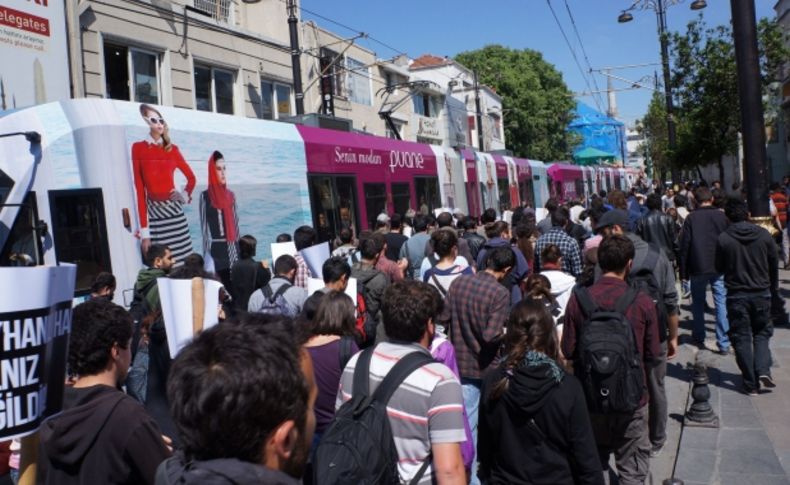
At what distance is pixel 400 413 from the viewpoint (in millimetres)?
2730

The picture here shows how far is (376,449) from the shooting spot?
2.43 m

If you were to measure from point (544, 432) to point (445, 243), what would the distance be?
2.66 m

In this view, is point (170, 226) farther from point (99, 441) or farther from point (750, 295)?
point (750, 295)

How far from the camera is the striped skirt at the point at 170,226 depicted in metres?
7.10

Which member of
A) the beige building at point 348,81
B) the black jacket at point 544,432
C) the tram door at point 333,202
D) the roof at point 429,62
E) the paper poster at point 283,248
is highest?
the roof at point 429,62

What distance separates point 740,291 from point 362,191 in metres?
6.84

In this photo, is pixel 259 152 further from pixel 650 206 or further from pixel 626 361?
pixel 626 361

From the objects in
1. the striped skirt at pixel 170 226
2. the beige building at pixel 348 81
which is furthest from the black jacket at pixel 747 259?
the beige building at pixel 348 81

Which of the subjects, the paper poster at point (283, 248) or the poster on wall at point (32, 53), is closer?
the paper poster at point (283, 248)

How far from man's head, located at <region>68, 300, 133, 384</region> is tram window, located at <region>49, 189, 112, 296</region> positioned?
3.99m

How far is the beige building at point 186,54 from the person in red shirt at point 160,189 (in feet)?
23.7

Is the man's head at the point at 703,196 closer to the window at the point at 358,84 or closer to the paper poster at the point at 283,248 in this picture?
the paper poster at the point at 283,248

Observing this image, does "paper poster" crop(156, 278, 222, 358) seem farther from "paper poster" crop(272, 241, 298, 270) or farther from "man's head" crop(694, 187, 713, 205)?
"man's head" crop(694, 187, 713, 205)

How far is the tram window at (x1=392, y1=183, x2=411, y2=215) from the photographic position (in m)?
13.4
